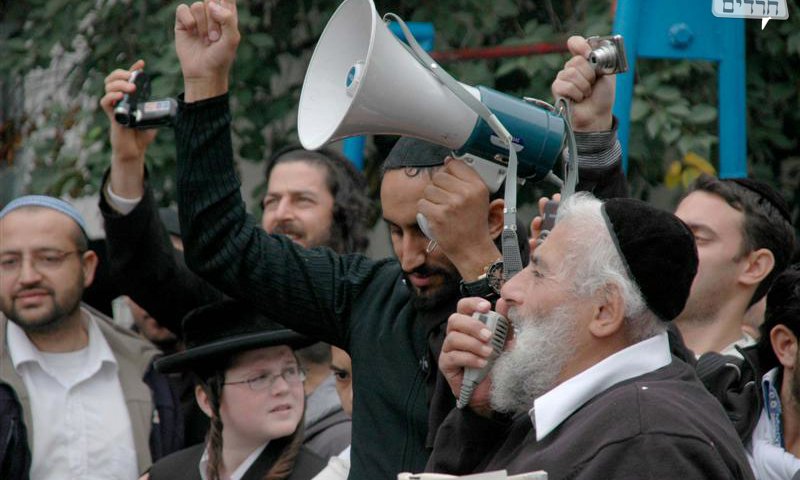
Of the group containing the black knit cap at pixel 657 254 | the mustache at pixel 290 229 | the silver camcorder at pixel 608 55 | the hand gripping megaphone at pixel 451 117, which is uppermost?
the silver camcorder at pixel 608 55

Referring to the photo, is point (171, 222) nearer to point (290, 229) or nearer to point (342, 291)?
point (290, 229)

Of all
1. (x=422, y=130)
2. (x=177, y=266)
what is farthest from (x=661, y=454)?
(x=177, y=266)

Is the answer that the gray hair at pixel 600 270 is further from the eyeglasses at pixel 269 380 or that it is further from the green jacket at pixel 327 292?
the eyeglasses at pixel 269 380

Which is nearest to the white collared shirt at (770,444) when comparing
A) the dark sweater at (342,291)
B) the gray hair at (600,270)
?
the dark sweater at (342,291)

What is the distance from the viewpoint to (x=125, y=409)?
5152 millimetres

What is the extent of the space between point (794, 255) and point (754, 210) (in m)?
0.19

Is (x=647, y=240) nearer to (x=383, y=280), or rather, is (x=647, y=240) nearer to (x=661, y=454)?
(x=661, y=454)

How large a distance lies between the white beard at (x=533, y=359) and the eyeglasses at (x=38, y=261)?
8.22 ft

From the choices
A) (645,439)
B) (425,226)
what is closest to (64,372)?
(425,226)

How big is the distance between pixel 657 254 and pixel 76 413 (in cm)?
262

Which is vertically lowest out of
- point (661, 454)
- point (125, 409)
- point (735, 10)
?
point (125, 409)

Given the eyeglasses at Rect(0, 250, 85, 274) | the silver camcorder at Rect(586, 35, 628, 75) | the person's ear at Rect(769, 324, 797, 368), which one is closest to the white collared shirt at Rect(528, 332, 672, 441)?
the silver camcorder at Rect(586, 35, 628, 75)

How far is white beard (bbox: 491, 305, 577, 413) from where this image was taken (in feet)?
10.2

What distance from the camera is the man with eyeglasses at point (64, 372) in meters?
4.96
